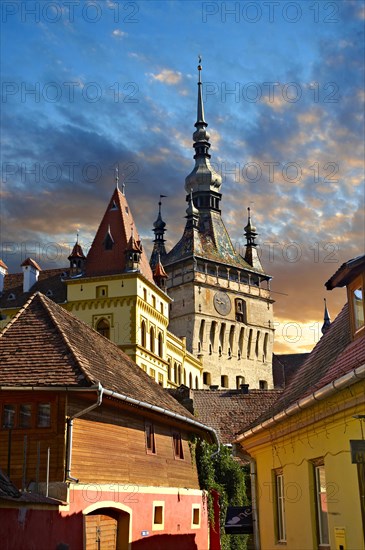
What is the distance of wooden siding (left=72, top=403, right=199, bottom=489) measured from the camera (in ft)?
53.0

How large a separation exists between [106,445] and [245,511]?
14.1ft

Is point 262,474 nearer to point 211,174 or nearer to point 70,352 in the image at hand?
point 70,352

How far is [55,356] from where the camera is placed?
17.2 meters

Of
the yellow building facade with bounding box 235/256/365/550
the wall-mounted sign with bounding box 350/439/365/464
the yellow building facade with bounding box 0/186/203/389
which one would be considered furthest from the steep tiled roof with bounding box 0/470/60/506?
the yellow building facade with bounding box 0/186/203/389

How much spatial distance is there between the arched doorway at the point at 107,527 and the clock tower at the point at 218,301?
181 ft

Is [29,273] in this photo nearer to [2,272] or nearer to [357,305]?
[2,272]

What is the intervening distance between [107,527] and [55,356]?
4.36 metres

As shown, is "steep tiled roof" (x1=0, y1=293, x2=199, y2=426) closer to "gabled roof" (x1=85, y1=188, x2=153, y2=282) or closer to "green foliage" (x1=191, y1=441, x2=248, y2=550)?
"green foliage" (x1=191, y1=441, x2=248, y2=550)

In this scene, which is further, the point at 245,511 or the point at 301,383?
the point at 245,511

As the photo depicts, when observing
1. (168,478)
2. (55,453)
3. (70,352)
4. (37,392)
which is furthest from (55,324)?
(168,478)

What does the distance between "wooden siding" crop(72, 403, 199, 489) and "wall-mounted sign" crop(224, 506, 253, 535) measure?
2.54 meters

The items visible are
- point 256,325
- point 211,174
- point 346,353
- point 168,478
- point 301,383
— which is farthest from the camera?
point 211,174

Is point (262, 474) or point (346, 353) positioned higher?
point (346, 353)

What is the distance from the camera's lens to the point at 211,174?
87.9 m
